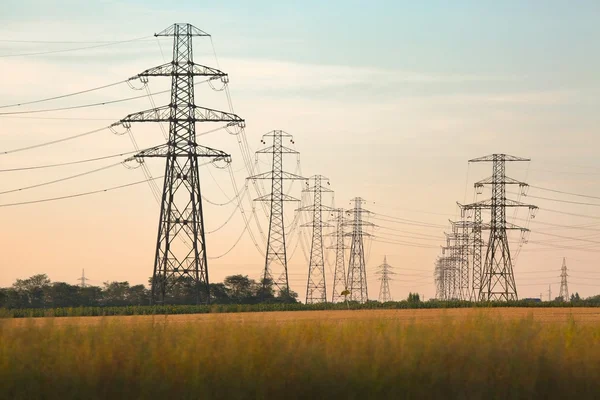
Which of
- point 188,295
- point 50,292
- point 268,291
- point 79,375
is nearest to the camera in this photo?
point 79,375

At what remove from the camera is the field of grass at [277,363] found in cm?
2514

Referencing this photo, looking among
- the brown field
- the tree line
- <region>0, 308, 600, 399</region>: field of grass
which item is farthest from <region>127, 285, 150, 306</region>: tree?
<region>0, 308, 600, 399</region>: field of grass

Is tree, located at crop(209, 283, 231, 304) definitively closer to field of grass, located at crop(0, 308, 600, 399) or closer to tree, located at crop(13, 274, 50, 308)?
tree, located at crop(13, 274, 50, 308)

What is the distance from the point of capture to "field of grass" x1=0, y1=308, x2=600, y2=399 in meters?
25.1

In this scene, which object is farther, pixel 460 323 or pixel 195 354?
pixel 460 323

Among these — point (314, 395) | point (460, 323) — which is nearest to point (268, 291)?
point (460, 323)

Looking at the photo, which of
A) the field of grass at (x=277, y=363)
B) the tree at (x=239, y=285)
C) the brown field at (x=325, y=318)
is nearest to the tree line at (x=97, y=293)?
the tree at (x=239, y=285)

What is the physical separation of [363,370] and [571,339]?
8479 millimetres

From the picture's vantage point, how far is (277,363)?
→ 1043 inches

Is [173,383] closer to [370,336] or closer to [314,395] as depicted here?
[314,395]

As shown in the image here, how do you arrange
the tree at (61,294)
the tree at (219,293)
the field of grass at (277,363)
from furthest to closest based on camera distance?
the tree at (61,294) → the tree at (219,293) → the field of grass at (277,363)

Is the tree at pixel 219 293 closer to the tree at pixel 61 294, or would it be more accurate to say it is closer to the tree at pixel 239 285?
the tree at pixel 239 285

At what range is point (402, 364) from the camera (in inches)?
1074

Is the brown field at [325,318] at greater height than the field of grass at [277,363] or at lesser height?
greater
